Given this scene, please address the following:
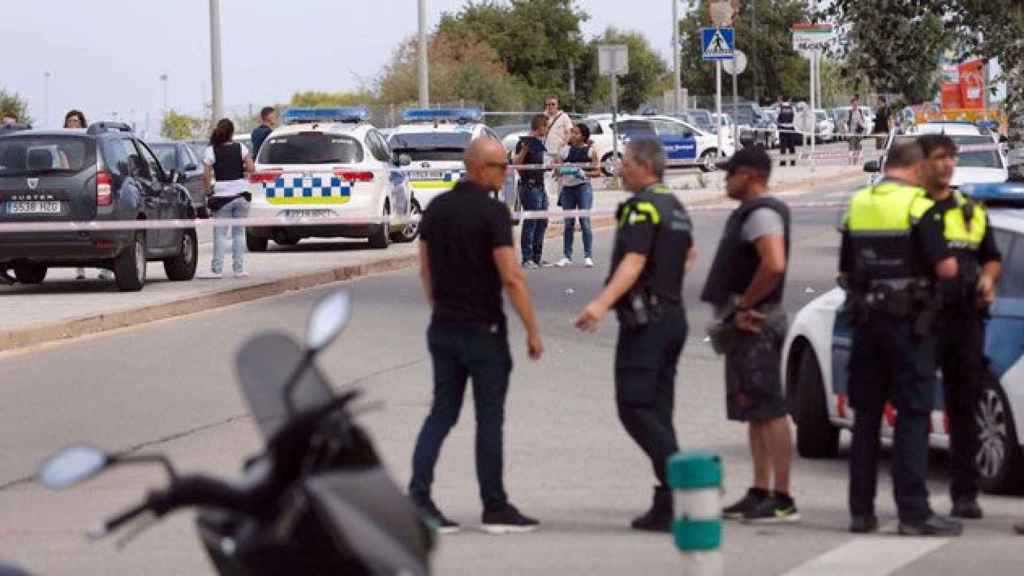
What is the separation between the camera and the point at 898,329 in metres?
10.0

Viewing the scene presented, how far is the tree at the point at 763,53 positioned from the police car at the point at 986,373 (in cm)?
9266

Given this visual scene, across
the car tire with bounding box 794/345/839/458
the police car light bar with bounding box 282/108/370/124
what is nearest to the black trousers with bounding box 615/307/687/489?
the car tire with bounding box 794/345/839/458

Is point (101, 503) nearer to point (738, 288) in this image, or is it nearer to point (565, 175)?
point (738, 288)

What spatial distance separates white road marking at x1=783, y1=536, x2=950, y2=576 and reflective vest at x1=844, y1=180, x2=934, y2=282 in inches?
44.0

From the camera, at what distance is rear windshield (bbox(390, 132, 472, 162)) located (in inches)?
1314

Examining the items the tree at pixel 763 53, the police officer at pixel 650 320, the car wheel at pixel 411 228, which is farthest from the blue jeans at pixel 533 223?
the tree at pixel 763 53

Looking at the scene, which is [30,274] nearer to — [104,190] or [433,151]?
[104,190]

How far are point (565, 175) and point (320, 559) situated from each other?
22.3 metres

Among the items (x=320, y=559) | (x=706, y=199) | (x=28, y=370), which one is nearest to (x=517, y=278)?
(x=320, y=559)

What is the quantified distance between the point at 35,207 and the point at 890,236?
1434 cm

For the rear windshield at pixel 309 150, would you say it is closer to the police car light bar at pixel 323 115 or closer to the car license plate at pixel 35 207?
the police car light bar at pixel 323 115

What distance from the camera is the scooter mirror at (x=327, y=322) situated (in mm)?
4328

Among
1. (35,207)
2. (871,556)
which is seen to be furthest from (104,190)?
(871,556)

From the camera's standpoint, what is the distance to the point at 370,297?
2330cm
